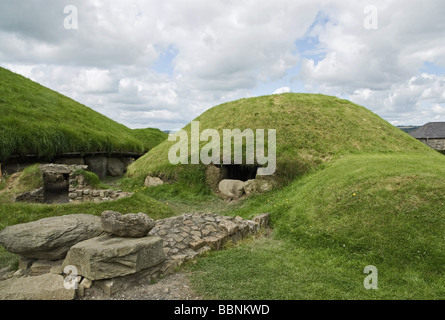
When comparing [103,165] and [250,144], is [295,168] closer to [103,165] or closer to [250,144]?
[250,144]

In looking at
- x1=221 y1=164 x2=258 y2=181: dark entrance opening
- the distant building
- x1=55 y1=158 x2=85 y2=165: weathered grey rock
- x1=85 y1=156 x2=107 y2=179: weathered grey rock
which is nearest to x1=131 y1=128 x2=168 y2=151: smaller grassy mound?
x1=85 y1=156 x2=107 y2=179: weathered grey rock

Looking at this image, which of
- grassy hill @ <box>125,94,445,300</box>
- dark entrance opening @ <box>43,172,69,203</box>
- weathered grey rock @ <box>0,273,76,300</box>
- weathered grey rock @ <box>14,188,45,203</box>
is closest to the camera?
weathered grey rock @ <box>0,273,76,300</box>

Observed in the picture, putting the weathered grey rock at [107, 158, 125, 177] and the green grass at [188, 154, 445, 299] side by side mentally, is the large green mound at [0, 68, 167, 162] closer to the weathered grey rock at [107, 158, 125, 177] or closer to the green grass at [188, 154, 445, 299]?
the weathered grey rock at [107, 158, 125, 177]

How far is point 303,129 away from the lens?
2002 centimetres

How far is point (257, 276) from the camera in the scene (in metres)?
7.30

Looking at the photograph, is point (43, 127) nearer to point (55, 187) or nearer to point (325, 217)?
point (55, 187)

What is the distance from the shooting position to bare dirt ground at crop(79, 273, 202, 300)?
6.46 metres

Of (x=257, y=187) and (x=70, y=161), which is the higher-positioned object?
(x=70, y=161)

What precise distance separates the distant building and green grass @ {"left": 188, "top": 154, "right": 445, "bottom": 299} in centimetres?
4220

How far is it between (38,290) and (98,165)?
19.3m

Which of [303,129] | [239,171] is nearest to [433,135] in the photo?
[303,129]

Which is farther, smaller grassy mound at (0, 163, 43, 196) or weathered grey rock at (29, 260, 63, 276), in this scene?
smaller grassy mound at (0, 163, 43, 196)

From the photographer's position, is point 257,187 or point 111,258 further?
point 257,187

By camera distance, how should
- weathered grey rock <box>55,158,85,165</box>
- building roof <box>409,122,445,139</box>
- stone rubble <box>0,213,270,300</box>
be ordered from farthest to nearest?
building roof <box>409,122,445,139</box> < weathered grey rock <box>55,158,85,165</box> < stone rubble <box>0,213,270,300</box>
